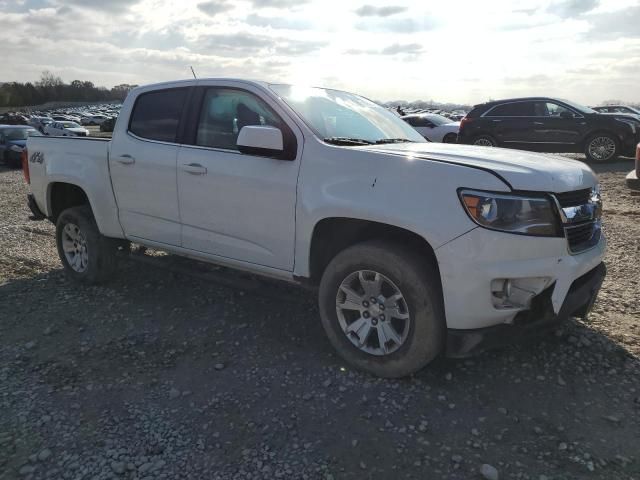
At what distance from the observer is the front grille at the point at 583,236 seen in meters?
3.07

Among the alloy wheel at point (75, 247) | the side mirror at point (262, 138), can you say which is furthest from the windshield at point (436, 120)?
the side mirror at point (262, 138)

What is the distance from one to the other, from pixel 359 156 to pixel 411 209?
521 millimetres

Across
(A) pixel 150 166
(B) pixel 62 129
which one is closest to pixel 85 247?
(A) pixel 150 166

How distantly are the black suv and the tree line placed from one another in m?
91.2

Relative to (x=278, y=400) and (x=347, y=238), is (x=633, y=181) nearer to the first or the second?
(x=347, y=238)

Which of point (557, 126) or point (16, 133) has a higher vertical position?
point (557, 126)

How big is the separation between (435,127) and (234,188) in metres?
16.4

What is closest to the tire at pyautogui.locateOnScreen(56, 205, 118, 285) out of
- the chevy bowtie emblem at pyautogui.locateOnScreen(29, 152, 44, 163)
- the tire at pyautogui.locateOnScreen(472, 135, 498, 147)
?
the chevy bowtie emblem at pyautogui.locateOnScreen(29, 152, 44, 163)

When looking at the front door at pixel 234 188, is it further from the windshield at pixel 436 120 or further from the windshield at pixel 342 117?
the windshield at pixel 436 120

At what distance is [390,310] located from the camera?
129 inches

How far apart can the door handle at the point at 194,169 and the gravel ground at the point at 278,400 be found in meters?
0.89

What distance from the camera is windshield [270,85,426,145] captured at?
3734mm

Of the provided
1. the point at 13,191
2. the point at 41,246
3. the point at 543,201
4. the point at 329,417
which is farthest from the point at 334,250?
the point at 13,191

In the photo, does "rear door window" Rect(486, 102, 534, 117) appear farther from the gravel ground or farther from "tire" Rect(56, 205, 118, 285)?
"tire" Rect(56, 205, 118, 285)
